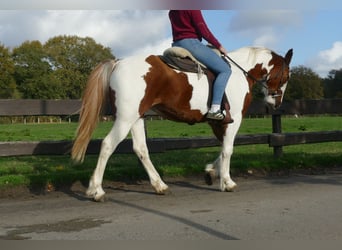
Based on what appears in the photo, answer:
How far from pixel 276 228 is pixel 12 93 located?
7500cm

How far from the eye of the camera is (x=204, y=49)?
688cm

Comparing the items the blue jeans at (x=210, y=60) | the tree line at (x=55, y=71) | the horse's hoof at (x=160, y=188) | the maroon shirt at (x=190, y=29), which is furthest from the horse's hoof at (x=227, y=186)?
the tree line at (x=55, y=71)

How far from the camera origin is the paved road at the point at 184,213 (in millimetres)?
4344

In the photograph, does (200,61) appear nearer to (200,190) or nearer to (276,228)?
(200,190)

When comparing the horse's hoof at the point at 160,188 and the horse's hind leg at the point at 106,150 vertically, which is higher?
the horse's hind leg at the point at 106,150

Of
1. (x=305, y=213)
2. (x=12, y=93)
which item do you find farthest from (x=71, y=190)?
(x=12, y=93)

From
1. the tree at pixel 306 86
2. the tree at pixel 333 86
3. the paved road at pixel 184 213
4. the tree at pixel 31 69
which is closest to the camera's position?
the paved road at pixel 184 213

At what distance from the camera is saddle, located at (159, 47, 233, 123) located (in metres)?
6.54

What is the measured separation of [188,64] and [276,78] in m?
2.01

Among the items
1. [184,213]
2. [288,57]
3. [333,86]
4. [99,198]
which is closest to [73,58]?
[333,86]

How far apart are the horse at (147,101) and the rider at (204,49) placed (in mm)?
173

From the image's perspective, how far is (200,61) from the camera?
A: 22.5 feet

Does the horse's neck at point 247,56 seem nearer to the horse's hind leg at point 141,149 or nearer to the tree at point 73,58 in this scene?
the horse's hind leg at point 141,149

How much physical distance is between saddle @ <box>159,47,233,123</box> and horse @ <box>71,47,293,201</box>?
7 cm
